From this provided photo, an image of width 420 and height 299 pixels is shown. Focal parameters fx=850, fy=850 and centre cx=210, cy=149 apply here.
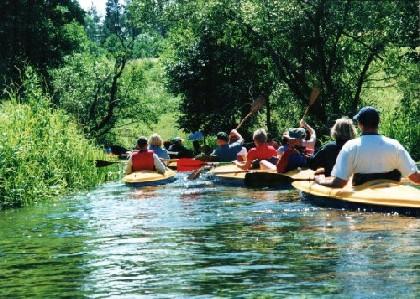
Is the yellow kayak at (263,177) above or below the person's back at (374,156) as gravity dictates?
below

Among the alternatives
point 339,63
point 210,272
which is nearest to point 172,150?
point 339,63

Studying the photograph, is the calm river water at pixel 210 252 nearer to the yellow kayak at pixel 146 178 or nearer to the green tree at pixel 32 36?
the yellow kayak at pixel 146 178

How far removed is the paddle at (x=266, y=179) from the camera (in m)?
14.4

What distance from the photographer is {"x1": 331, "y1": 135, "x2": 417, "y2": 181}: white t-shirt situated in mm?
10000

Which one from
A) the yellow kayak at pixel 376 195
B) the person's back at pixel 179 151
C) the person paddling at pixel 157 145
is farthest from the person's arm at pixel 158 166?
the person's back at pixel 179 151

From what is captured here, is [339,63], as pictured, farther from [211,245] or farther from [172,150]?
[211,245]

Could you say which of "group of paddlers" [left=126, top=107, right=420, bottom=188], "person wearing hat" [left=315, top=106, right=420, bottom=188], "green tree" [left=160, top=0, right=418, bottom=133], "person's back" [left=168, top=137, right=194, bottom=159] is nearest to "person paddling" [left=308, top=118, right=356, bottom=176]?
"group of paddlers" [left=126, top=107, right=420, bottom=188]

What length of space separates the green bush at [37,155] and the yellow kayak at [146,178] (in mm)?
1063

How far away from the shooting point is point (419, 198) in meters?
9.36

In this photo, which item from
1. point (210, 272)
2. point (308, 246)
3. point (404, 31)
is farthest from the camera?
point (404, 31)

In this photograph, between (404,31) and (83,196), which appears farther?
(404,31)

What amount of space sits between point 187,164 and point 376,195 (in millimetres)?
11936

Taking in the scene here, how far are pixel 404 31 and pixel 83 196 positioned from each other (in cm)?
1186

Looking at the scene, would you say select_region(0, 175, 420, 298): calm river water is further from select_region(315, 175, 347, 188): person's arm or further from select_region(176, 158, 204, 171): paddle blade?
select_region(176, 158, 204, 171): paddle blade
